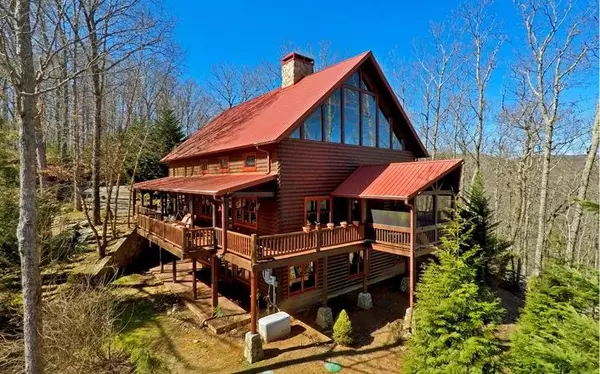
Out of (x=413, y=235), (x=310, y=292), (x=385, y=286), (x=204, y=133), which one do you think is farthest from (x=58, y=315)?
(x=204, y=133)

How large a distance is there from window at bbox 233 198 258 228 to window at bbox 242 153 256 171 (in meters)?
1.39

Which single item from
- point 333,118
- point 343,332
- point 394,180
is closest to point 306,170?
point 333,118

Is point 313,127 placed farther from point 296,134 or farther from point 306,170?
point 306,170

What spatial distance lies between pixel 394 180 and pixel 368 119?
14.5 feet

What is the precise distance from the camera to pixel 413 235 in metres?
11.5

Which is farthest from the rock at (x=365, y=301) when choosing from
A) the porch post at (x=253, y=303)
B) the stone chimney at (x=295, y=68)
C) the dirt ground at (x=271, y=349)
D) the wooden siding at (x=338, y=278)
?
the stone chimney at (x=295, y=68)

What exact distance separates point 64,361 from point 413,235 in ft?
35.2

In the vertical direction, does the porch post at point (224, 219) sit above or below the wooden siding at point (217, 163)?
below

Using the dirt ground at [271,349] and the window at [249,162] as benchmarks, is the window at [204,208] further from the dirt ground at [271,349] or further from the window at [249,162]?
the dirt ground at [271,349]

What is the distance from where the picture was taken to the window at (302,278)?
12.8 metres

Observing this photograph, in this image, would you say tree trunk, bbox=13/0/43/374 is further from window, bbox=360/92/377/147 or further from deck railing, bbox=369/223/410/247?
window, bbox=360/92/377/147

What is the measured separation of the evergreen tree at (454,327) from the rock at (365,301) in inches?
244

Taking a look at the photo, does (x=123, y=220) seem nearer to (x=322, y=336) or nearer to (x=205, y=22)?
(x=205, y=22)

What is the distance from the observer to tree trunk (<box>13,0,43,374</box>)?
7.20 m
